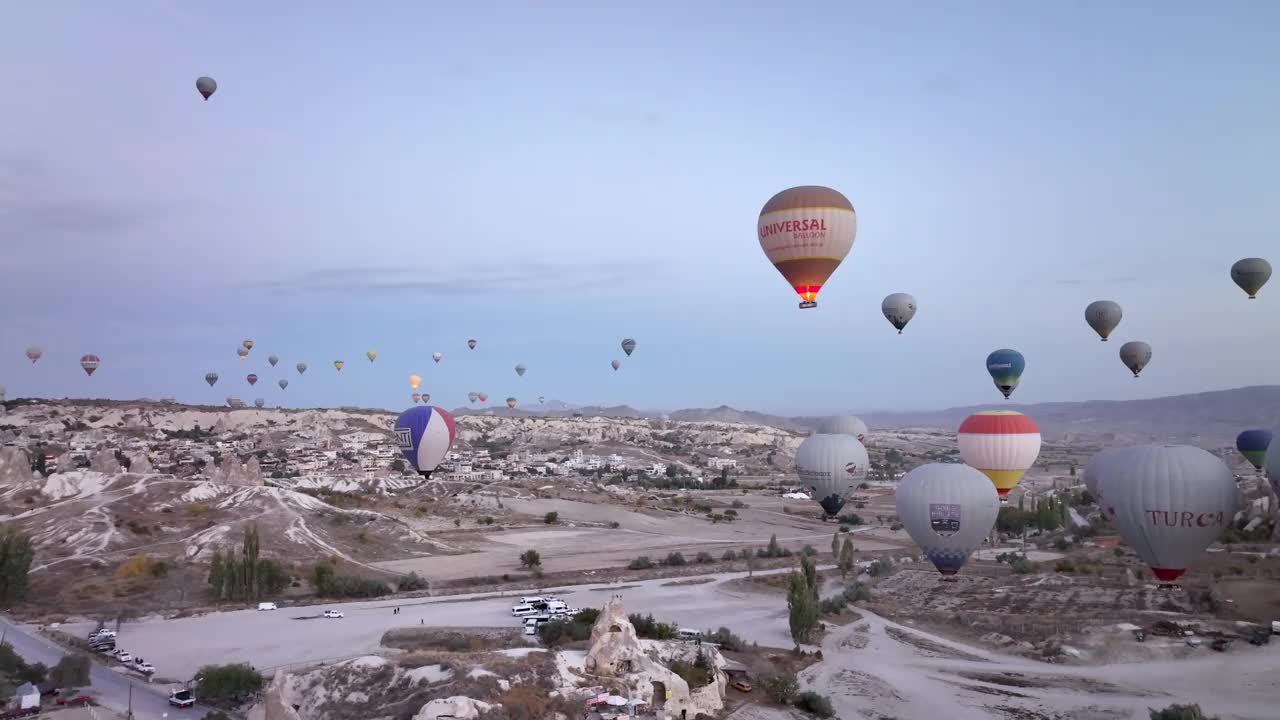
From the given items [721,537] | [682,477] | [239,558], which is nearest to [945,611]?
[721,537]

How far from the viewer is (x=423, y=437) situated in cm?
4247

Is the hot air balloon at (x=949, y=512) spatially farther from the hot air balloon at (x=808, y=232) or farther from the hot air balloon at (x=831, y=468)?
the hot air balloon at (x=808, y=232)

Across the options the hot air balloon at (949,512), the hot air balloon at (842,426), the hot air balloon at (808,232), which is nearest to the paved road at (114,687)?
the hot air balloon at (949,512)

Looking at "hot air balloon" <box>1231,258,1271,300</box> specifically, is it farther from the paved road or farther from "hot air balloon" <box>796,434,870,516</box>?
the paved road

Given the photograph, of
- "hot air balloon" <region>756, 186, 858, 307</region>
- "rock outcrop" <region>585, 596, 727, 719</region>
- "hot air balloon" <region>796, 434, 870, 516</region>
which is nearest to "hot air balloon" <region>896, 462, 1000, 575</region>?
"hot air balloon" <region>796, 434, 870, 516</region>

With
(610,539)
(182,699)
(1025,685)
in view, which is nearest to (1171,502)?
(1025,685)

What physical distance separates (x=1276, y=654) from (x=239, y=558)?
38.3m

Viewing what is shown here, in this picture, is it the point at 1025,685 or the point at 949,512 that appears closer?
the point at 1025,685

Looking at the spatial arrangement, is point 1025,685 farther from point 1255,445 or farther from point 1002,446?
point 1255,445

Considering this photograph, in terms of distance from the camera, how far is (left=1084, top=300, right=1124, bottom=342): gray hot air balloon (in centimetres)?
4631

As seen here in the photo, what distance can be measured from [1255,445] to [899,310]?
24.3 m

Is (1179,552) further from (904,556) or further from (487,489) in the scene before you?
(487,489)

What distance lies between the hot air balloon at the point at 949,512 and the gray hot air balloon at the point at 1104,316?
802 inches

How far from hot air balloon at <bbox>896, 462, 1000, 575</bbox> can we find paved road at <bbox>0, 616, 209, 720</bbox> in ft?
68.8
